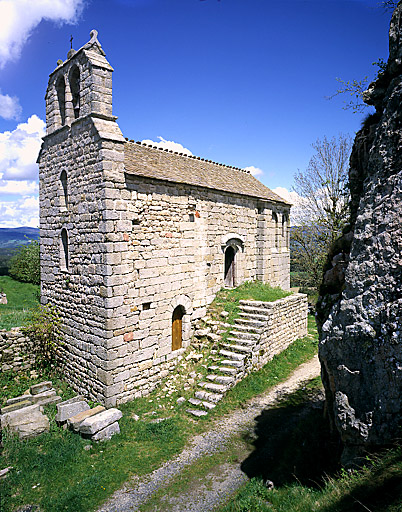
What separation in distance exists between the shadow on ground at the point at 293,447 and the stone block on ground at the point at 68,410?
460 centimetres

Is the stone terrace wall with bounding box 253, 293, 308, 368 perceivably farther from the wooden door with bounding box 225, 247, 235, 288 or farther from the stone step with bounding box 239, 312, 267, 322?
the wooden door with bounding box 225, 247, 235, 288

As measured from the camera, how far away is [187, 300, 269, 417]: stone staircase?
32.9ft

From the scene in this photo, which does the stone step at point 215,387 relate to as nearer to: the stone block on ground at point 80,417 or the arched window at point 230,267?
the stone block on ground at point 80,417

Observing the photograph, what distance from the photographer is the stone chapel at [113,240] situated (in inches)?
378

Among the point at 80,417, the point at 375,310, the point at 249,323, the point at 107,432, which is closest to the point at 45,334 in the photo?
the point at 80,417

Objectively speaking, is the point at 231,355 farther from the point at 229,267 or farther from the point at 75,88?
the point at 75,88

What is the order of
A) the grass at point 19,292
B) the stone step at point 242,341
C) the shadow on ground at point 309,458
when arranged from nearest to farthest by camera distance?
the shadow on ground at point 309,458
the stone step at point 242,341
the grass at point 19,292

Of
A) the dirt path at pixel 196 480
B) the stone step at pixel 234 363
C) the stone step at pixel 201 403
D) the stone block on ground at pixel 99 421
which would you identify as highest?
the stone step at pixel 234 363

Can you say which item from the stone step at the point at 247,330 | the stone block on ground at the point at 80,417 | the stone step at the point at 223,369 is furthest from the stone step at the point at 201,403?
the stone step at the point at 247,330

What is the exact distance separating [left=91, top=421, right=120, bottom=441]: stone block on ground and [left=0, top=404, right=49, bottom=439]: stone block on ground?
1383 mm

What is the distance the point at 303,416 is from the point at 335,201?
1543cm

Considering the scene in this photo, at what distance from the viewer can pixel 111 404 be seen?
31.2 ft

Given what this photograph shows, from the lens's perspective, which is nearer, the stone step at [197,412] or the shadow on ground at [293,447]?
the shadow on ground at [293,447]

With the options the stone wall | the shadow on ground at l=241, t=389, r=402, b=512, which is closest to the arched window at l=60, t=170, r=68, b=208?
the stone wall
